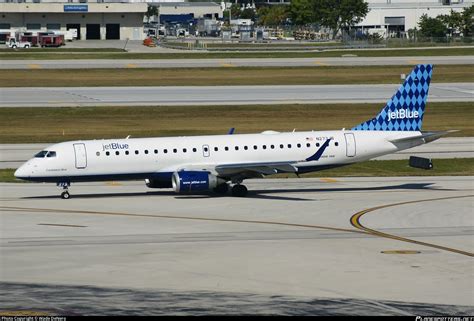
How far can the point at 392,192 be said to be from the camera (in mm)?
55000

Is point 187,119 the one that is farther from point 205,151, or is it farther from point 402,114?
point 205,151

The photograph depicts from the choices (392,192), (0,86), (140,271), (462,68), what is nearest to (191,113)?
(0,86)

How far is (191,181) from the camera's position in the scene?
52.0m

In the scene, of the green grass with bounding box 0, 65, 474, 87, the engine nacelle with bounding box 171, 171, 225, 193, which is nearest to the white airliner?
the engine nacelle with bounding box 171, 171, 225, 193

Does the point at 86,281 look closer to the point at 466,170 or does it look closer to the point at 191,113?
the point at 466,170

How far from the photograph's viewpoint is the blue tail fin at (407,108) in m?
57.0

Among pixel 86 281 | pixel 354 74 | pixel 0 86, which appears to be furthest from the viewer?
pixel 354 74

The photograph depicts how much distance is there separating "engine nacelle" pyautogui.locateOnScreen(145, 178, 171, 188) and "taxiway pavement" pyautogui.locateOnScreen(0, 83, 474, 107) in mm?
41185

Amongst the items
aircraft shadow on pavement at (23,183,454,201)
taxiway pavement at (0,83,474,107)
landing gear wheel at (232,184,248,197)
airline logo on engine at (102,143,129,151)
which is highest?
airline logo on engine at (102,143,129,151)

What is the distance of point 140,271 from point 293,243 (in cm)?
794

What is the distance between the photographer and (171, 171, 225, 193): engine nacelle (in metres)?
51.9

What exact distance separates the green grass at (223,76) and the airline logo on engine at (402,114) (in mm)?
54848

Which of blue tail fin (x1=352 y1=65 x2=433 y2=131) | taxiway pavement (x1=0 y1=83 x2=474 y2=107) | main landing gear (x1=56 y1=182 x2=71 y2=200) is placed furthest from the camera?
taxiway pavement (x1=0 y1=83 x2=474 y2=107)

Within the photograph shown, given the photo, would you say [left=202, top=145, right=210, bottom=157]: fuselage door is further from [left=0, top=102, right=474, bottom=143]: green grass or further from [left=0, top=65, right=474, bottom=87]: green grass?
[left=0, top=65, right=474, bottom=87]: green grass
